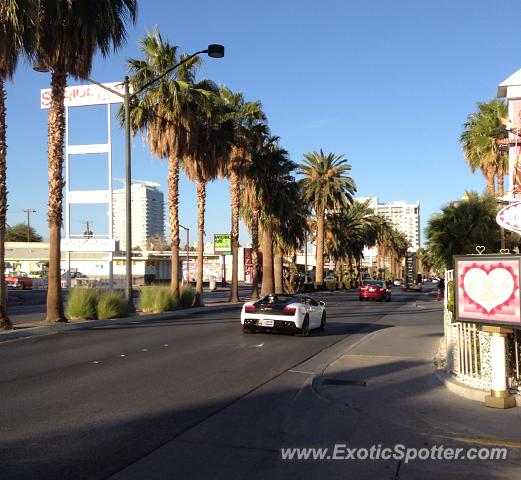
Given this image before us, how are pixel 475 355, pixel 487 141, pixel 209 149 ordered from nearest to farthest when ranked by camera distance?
pixel 475 355 < pixel 487 141 < pixel 209 149

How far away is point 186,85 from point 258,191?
1353cm

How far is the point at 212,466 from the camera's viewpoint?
565 cm

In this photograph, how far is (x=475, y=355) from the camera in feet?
28.8

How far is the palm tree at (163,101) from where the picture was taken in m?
27.2

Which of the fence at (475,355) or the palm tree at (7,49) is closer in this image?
the fence at (475,355)

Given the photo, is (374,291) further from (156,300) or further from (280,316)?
(280,316)

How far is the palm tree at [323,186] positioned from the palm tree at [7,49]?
1552 inches

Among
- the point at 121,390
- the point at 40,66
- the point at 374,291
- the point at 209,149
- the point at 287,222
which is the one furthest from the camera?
the point at 287,222

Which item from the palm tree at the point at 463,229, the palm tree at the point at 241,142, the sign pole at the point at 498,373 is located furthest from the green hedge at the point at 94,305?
the sign pole at the point at 498,373

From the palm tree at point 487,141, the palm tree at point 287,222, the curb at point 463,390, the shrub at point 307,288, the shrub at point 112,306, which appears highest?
the palm tree at point 487,141

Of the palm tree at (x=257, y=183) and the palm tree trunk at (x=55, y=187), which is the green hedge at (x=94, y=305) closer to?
the palm tree trunk at (x=55, y=187)

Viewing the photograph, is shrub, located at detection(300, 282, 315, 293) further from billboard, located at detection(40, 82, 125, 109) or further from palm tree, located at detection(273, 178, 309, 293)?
billboard, located at detection(40, 82, 125, 109)

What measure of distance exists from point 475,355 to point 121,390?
5.34 m

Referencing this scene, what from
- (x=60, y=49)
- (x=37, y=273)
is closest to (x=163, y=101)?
(x=60, y=49)
